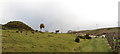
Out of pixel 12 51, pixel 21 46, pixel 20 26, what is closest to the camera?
pixel 12 51

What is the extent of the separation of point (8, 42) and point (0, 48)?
21.4 feet

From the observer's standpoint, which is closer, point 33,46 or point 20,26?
point 33,46

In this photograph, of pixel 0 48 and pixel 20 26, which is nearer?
pixel 0 48

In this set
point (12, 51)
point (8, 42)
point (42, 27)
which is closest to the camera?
point (12, 51)

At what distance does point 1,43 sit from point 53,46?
1234 cm

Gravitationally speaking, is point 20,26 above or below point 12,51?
above

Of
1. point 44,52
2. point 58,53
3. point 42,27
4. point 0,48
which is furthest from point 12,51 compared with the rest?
point 42,27

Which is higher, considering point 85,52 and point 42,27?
point 42,27

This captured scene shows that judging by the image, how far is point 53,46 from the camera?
169 ft

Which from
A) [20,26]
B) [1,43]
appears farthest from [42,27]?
[1,43]

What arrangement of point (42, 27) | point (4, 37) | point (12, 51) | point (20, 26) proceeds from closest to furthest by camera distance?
point (12, 51) → point (4, 37) → point (20, 26) → point (42, 27)

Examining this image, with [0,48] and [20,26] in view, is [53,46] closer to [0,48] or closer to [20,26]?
[0,48]

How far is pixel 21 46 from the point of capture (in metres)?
47.8

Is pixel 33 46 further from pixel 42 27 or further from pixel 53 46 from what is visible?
pixel 42 27
